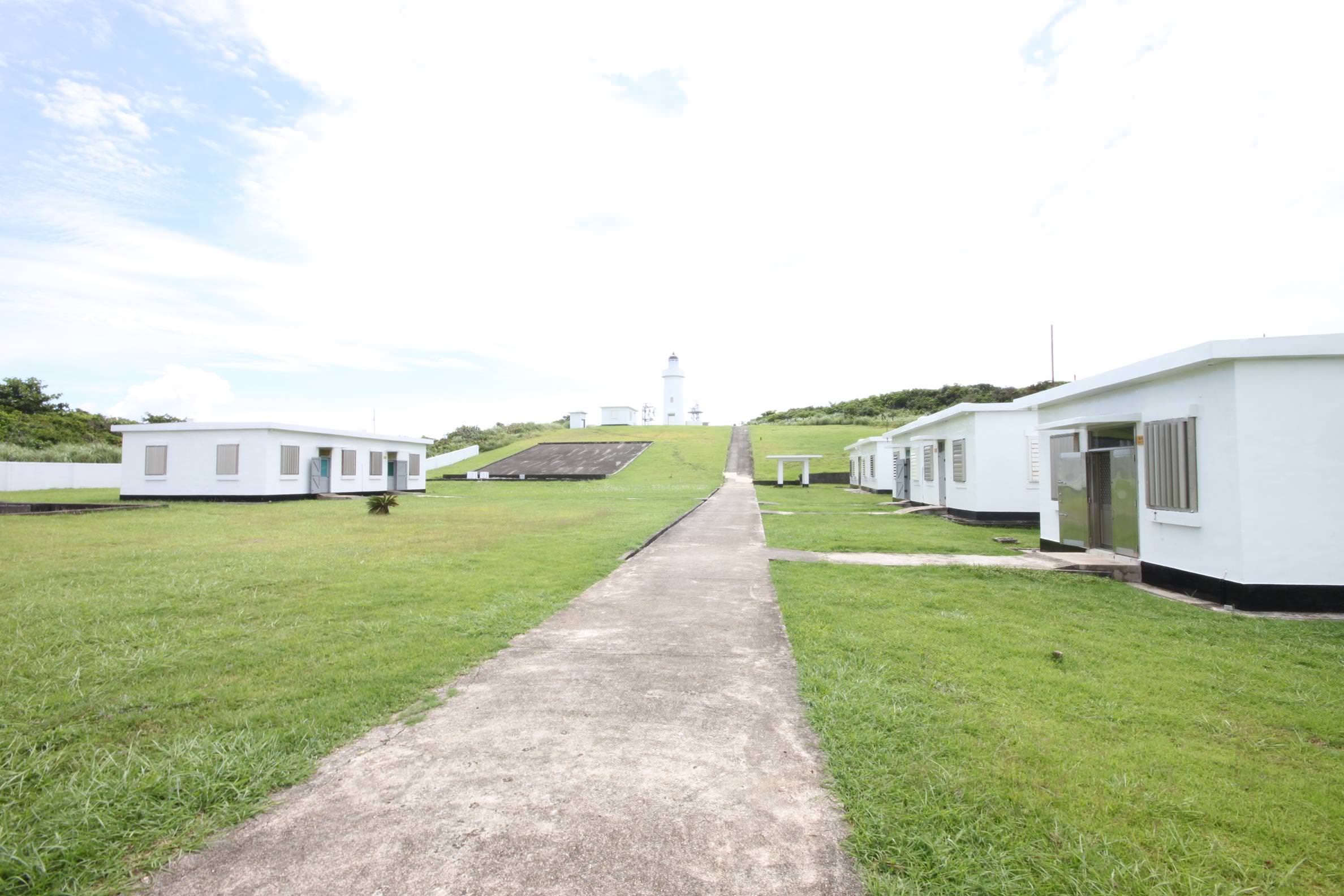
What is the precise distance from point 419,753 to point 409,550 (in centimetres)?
798

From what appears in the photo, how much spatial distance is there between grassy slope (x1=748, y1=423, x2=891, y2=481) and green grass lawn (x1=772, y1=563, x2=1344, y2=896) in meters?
30.2

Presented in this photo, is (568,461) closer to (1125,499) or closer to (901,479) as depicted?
(901,479)

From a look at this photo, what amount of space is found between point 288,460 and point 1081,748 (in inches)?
1026

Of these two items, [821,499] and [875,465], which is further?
[875,465]

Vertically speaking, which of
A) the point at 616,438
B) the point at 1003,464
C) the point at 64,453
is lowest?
the point at 1003,464

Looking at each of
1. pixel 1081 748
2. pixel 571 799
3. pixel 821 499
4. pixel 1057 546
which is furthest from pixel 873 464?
pixel 571 799

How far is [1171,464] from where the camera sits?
7.82m

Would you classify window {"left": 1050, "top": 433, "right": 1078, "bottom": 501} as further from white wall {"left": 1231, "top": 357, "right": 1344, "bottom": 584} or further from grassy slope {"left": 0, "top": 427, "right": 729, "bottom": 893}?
grassy slope {"left": 0, "top": 427, "right": 729, "bottom": 893}

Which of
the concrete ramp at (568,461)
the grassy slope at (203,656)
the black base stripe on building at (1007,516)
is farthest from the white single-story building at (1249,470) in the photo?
the concrete ramp at (568,461)

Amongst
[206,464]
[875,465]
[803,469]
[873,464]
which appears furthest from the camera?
[803,469]

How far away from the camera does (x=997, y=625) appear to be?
604 cm

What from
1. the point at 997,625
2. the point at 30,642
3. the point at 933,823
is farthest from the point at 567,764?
the point at 30,642

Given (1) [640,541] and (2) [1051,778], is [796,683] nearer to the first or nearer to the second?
(2) [1051,778]

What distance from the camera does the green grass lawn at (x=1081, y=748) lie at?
2453mm
